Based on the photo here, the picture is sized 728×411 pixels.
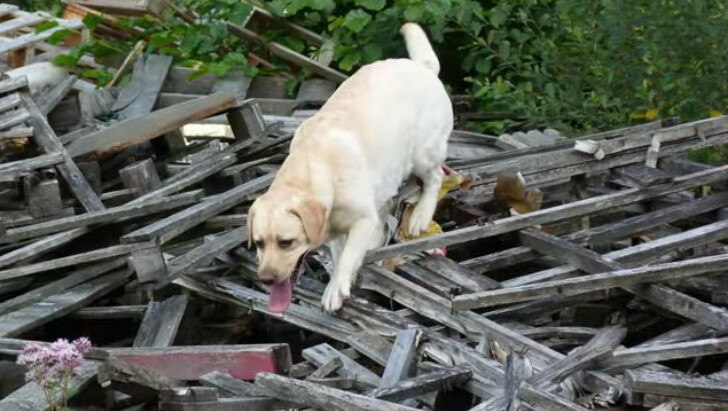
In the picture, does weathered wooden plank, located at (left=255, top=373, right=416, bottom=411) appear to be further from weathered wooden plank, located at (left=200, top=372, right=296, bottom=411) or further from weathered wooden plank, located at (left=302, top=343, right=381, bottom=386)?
weathered wooden plank, located at (left=302, top=343, right=381, bottom=386)

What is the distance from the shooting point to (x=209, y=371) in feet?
17.5

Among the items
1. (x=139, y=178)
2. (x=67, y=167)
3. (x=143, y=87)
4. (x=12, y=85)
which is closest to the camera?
(x=67, y=167)

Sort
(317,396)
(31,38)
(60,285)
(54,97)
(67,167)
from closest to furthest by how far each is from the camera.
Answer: (317,396), (60,285), (67,167), (54,97), (31,38)

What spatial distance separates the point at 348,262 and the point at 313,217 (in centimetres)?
45

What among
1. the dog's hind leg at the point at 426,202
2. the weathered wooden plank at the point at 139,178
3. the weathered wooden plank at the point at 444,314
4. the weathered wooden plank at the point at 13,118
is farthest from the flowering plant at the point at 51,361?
the weathered wooden plank at the point at 13,118

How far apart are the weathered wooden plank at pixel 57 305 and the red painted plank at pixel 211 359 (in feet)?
3.08

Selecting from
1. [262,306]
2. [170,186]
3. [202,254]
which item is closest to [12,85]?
[170,186]

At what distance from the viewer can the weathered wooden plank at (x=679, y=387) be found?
4484 mm

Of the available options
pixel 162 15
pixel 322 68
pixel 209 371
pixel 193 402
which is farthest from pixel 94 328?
pixel 162 15

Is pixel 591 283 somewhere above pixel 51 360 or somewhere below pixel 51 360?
above

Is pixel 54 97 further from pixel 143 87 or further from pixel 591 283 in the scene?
pixel 591 283

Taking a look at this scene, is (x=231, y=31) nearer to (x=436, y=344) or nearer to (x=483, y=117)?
(x=483, y=117)

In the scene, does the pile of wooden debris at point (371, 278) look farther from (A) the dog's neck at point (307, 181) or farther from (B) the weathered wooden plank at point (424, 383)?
(A) the dog's neck at point (307, 181)

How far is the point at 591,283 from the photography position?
5.29 meters
